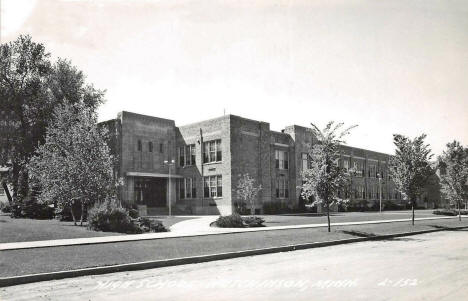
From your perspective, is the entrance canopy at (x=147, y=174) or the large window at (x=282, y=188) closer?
the entrance canopy at (x=147, y=174)

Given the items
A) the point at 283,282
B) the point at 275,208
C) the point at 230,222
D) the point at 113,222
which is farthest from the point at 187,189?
the point at 283,282

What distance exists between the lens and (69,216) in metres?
27.6

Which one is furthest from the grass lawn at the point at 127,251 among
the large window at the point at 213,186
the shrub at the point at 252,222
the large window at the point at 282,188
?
the large window at the point at 282,188

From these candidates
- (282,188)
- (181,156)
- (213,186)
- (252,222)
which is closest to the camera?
(252,222)

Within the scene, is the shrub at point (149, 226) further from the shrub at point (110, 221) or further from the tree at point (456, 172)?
the tree at point (456, 172)

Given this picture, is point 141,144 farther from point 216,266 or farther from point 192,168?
point 216,266

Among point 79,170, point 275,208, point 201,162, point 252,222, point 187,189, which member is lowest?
point 275,208

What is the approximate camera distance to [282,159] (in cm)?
4709

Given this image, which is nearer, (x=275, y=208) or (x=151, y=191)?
(x=151, y=191)

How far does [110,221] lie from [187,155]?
79.3ft

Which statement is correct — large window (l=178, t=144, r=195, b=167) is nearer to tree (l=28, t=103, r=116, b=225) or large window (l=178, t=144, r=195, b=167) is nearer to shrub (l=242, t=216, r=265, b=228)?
shrub (l=242, t=216, r=265, b=228)

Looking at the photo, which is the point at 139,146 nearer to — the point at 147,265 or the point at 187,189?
the point at 187,189

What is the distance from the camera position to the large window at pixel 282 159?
46425 mm

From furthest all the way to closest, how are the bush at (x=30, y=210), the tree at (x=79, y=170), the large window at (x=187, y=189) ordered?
the large window at (x=187, y=189) < the bush at (x=30, y=210) < the tree at (x=79, y=170)
